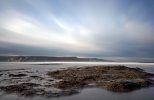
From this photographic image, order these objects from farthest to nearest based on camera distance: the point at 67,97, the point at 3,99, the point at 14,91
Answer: the point at 14,91 < the point at 67,97 < the point at 3,99

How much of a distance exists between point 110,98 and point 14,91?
9.25m

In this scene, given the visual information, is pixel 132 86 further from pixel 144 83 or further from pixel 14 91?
pixel 14 91

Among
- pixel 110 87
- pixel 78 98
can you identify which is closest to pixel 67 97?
pixel 78 98

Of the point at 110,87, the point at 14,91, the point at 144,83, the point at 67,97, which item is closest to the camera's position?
the point at 67,97

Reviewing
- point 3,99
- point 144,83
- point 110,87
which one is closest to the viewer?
point 3,99

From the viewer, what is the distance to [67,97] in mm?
16688

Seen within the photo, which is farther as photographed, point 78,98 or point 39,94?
point 39,94

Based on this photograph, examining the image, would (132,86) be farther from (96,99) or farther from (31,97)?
(31,97)

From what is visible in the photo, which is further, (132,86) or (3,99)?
(132,86)

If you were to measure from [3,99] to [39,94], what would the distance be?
125 inches

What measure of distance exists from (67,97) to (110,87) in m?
7.16

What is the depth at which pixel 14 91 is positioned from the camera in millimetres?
19297

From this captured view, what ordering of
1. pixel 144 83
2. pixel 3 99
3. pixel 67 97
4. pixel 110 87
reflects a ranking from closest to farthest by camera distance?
pixel 3 99 → pixel 67 97 → pixel 110 87 → pixel 144 83

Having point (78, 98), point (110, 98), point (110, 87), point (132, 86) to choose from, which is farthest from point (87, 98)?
point (132, 86)
